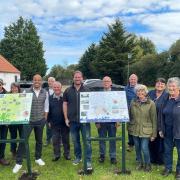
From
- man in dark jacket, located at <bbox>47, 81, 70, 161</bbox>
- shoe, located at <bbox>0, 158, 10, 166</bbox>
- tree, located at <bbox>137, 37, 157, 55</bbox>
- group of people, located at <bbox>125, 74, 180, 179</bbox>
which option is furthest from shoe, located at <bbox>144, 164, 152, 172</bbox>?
tree, located at <bbox>137, 37, 157, 55</bbox>

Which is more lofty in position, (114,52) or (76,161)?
(114,52)

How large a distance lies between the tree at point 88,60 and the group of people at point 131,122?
56.8 m

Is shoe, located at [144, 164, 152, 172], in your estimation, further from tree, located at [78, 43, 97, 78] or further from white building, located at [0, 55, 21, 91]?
tree, located at [78, 43, 97, 78]

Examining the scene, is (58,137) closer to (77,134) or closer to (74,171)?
(77,134)

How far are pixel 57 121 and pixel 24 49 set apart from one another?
57958 millimetres

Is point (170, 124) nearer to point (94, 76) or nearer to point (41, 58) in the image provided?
point (94, 76)

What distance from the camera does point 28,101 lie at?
784 centimetres

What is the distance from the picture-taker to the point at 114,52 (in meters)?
57.2

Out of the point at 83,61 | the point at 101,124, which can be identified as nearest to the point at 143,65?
the point at 83,61

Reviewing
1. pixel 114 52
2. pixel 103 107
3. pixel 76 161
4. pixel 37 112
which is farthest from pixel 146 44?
pixel 103 107

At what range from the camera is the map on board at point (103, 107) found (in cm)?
768

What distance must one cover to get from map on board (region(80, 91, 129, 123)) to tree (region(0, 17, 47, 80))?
188 ft

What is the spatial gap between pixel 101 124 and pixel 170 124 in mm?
1700

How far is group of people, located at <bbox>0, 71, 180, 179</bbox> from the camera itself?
24.5 ft
